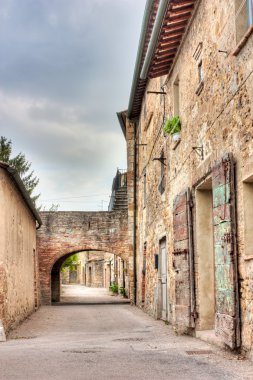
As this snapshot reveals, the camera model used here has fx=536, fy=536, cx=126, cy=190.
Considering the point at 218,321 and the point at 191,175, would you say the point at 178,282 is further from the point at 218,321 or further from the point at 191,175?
the point at 218,321

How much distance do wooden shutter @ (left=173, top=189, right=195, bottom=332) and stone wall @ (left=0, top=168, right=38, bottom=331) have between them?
3306 mm

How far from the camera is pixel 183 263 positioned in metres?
9.51

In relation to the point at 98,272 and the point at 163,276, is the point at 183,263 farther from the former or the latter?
the point at 98,272

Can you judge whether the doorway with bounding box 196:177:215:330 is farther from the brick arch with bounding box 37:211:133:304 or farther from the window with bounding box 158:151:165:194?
the brick arch with bounding box 37:211:133:304

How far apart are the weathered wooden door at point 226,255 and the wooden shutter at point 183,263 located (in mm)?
1735

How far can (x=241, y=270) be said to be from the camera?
6.60 metres

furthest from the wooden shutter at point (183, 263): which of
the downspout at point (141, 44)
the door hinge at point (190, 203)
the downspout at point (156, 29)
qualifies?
the downspout at point (141, 44)

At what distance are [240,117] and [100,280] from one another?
1673 inches

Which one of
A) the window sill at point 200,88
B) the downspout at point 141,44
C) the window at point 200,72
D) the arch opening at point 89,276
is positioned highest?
the downspout at point 141,44

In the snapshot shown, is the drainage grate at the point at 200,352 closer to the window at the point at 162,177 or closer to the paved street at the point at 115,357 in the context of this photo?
the paved street at the point at 115,357

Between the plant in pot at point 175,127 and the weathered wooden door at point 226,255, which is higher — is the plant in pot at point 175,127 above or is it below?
above

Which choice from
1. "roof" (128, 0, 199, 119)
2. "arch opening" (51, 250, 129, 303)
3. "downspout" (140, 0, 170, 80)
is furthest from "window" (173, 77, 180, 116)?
"arch opening" (51, 250, 129, 303)

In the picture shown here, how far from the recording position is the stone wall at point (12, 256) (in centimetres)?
1038

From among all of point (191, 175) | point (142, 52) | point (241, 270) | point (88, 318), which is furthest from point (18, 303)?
point (241, 270)
